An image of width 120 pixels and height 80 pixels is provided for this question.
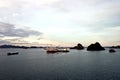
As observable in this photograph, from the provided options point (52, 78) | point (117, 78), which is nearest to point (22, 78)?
point (52, 78)

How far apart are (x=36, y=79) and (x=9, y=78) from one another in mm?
10066

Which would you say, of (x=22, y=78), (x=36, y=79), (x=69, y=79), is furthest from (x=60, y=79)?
(x=22, y=78)

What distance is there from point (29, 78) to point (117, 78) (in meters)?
29.9

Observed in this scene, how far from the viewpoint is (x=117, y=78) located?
60531 millimetres

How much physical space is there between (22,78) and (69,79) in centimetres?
1617

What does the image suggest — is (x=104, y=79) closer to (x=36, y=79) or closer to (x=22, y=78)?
(x=36, y=79)

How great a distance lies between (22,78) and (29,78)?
8.00ft

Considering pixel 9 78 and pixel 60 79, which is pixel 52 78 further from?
pixel 9 78

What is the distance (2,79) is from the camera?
5966 cm

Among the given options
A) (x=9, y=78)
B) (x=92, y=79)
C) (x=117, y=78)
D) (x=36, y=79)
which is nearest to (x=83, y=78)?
(x=92, y=79)

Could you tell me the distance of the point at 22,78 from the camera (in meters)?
61.0

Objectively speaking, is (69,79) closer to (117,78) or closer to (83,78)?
(83,78)

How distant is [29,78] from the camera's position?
60.8 metres

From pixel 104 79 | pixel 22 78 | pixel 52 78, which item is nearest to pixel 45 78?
pixel 52 78
